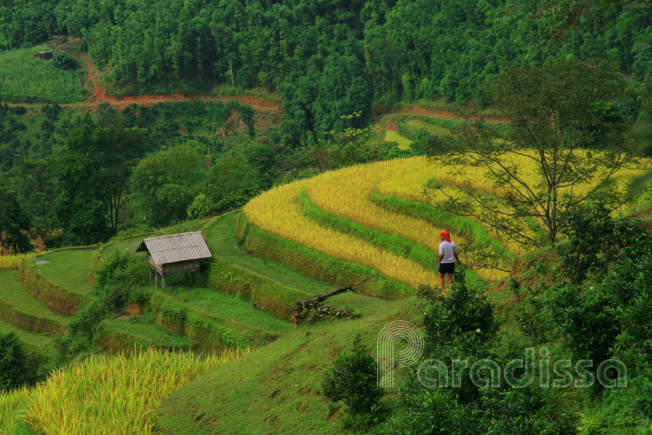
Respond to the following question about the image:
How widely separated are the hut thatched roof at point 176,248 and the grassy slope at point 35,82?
4571cm

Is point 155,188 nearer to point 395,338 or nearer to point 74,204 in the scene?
point 74,204

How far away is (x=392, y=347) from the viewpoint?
7.36 metres

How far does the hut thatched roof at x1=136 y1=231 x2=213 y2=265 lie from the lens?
53.9ft

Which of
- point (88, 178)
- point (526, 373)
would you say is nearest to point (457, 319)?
point (526, 373)

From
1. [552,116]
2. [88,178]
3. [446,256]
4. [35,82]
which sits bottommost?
[88,178]

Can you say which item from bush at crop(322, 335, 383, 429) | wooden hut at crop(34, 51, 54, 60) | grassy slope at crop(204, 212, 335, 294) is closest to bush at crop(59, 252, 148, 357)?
grassy slope at crop(204, 212, 335, 294)

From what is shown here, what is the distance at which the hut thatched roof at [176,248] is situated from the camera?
1644 cm

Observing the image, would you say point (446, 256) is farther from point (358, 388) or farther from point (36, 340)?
point (36, 340)

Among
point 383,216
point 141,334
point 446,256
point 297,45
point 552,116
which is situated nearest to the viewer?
point 446,256

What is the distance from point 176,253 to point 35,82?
5002 cm

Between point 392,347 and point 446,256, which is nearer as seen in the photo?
point 392,347

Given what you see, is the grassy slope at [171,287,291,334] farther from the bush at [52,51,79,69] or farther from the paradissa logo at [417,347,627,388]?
the bush at [52,51,79,69]

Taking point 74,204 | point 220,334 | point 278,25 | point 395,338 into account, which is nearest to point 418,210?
point 220,334

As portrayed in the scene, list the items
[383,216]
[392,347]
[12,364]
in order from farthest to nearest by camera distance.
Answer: [383,216], [12,364], [392,347]
